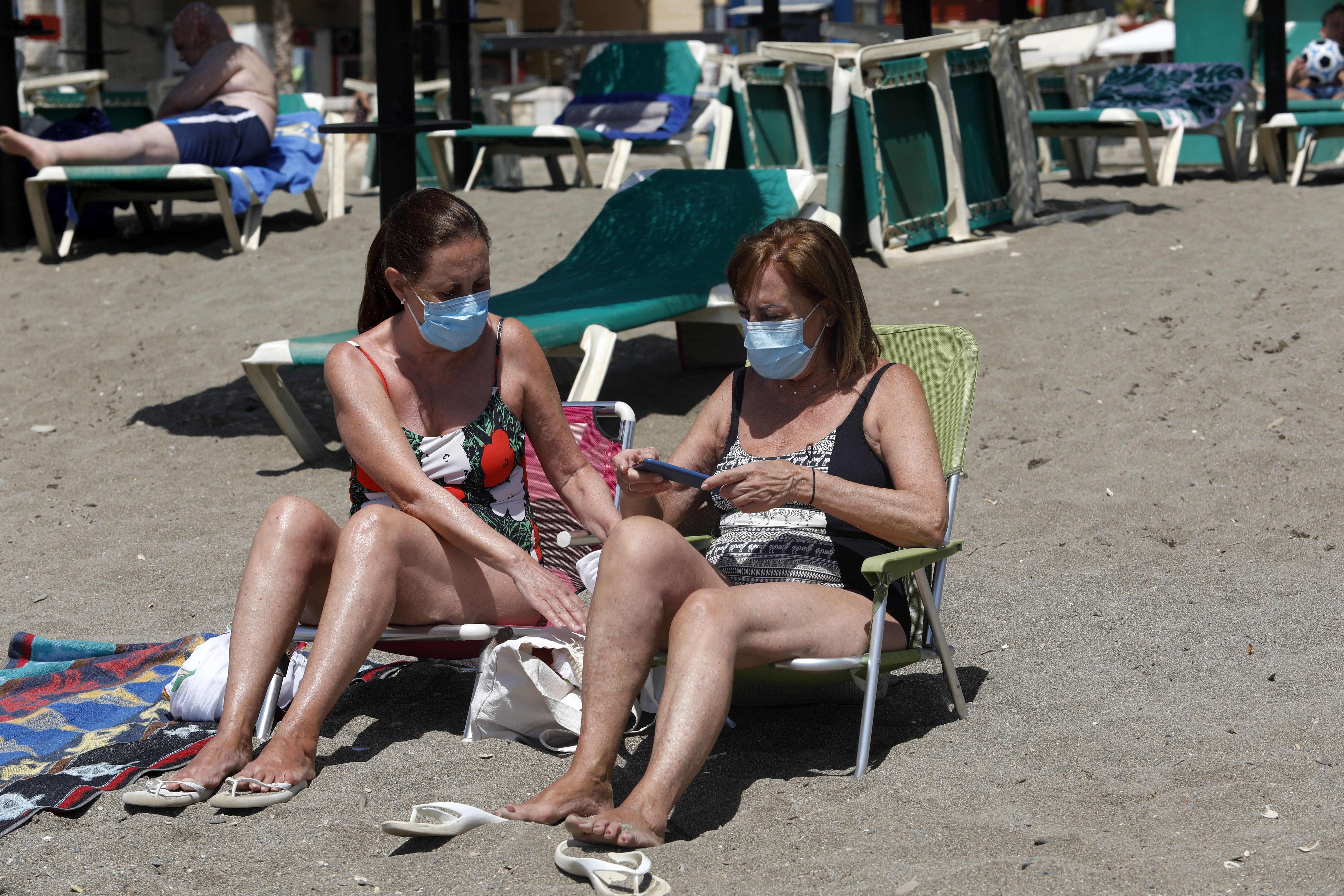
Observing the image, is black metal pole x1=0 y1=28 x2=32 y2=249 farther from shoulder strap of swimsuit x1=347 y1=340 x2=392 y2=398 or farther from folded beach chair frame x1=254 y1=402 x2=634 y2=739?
shoulder strap of swimsuit x1=347 y1=340 x2=392 y2=398

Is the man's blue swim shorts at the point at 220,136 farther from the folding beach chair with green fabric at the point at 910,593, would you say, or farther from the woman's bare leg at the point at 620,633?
the woman's bare leg at the point at 620,633

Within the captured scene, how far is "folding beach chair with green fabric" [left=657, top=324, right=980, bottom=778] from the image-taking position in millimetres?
2605

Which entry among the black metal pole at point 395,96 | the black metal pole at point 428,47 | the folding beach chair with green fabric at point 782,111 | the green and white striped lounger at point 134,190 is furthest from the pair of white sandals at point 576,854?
the black metal pole at point 428,47

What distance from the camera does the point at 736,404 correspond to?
3.08 meters

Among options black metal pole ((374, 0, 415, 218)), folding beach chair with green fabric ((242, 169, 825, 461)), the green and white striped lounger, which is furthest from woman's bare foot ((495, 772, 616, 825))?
the green and white striped lounger

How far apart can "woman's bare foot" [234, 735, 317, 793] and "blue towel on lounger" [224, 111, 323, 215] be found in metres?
6.25

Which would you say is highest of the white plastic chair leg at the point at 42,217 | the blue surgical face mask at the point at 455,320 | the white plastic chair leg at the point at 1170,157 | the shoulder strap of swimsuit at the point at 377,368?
the white plastic chair leg at the point at 1170,157

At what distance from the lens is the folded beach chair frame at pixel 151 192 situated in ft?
25.8

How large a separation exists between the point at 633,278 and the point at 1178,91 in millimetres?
6213

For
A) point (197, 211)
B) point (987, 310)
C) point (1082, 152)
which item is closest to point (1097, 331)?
point (987, 310)

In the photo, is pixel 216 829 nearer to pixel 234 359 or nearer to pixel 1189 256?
pixel 234 359

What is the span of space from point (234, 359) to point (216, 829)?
187 inches

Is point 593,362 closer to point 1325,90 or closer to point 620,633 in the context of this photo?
point 620,633

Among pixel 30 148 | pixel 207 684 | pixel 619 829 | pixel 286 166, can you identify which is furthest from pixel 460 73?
pixel 619 829
